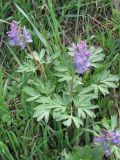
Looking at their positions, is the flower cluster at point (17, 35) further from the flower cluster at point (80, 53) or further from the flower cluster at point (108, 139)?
the flower cluster at point (108, 139)

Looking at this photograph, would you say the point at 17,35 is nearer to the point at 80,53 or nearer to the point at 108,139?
the point at 80,53

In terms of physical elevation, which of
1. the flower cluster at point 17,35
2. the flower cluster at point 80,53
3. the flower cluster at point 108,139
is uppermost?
the flower cluster at point 17,35

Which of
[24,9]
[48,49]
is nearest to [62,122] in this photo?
[48,49]

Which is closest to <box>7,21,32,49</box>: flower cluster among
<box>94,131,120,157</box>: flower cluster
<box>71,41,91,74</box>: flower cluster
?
<box>71,41,91,74</box>: flower cluster

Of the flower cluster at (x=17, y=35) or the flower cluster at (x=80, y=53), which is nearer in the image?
the flower cluster at (x=80, y=53)

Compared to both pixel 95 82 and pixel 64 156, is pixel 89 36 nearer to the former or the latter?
pixel 95 82

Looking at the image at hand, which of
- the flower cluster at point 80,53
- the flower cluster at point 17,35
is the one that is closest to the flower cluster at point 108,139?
the flower cluster at point 80,53

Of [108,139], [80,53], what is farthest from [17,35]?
[108,139]

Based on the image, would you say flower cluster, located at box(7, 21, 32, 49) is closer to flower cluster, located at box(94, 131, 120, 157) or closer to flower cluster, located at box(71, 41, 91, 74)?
flower cluster, located at box(71, 41, 91, 74)
